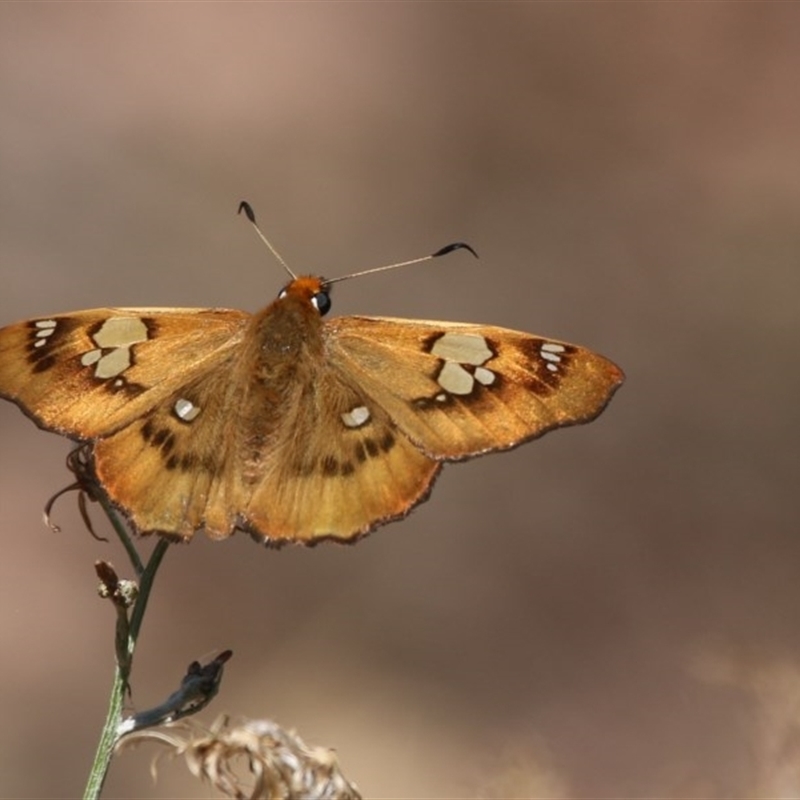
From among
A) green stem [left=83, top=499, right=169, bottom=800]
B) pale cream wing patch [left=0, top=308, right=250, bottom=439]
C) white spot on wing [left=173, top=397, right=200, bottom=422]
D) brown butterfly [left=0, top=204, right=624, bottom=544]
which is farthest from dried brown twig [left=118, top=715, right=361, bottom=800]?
white spot on wing [left=173, top=397, right=200, bottom=422]

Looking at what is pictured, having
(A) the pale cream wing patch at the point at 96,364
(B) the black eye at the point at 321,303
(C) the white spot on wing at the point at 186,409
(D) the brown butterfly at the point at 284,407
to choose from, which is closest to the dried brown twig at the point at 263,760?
(D) the brown butterfly at the point at 284,407

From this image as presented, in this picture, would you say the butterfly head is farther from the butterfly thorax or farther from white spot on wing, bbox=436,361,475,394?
white spot on wing, bbox=436,361,475,394

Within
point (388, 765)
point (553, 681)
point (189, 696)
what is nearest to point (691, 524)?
point (553, 681)

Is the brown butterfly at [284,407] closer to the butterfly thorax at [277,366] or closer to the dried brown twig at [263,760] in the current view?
the butterfly thorax at [277,366]

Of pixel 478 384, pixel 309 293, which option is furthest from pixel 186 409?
pixel 478 384

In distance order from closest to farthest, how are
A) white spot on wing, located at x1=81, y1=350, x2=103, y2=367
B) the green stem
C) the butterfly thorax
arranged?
1. the green stem
2. white spot on wing, located at x1=81, y1=350, x2=103, y2=367
3. the butterfly thorax

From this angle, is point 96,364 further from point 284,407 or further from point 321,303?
point 321,303

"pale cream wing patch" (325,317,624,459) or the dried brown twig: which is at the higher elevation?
the dried brown twig
